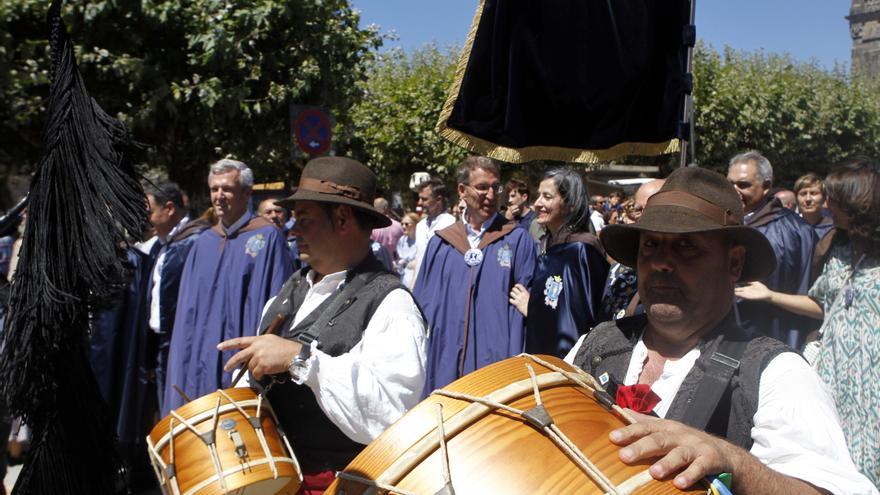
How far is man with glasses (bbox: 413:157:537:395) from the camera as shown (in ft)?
16.1

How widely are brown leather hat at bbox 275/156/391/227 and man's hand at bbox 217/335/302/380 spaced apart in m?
0.65

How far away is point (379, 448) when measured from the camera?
148cm

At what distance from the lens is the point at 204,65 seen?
9320 mm

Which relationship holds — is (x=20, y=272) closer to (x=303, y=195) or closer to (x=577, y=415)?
(x=303, y=195)

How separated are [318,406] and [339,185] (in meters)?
0.86

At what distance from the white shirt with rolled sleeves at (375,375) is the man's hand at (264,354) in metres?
0.07

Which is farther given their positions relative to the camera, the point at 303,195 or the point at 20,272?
the point at 303,195

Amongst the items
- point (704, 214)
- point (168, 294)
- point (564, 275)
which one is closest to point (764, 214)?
point (564, 275)

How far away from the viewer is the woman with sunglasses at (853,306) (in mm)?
3436

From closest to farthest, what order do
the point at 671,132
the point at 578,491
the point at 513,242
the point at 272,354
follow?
the point at 578,491
the point at 272,354
the point at 671,132
the point at 513,242

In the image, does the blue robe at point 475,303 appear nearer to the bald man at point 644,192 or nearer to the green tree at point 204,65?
the bald man at point 644,192

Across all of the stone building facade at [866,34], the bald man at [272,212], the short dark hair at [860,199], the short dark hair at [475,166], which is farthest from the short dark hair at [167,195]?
the stone building facade at [866,34]

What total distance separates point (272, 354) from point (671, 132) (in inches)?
82.9

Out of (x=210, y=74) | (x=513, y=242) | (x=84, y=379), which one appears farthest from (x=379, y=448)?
(x=210, y=74)
